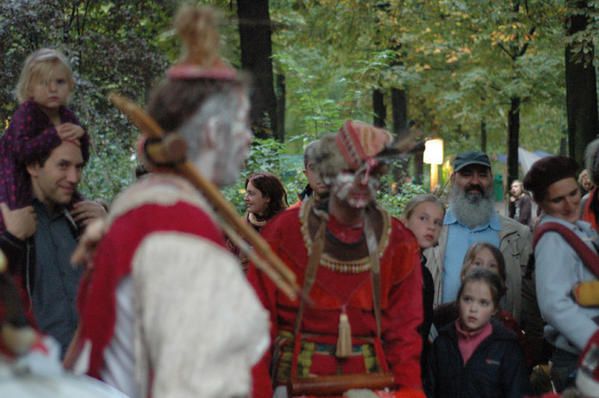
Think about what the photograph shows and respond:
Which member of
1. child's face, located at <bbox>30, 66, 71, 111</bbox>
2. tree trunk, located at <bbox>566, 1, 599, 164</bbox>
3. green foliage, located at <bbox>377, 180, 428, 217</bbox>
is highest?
tree trunk, located at <bbox>566, 1, 599, 164</bbox>

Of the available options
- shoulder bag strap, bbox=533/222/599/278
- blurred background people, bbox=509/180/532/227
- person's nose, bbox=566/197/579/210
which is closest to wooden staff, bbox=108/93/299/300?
shoulder bag strap, bbox=533/222/599/278

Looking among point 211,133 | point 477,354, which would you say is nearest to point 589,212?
point 477,354

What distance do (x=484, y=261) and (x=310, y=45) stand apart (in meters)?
12.8

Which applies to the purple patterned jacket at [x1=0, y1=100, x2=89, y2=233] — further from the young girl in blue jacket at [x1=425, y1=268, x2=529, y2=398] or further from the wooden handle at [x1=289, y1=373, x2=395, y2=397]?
the young girl in blue jacket at [x1=425, y1=268, x2=529, y2=398]

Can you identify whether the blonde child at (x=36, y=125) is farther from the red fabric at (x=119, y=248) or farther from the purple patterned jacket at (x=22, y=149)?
the red fabric at (x=119, y=248)

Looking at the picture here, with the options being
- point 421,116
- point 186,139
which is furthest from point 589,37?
point 421,116

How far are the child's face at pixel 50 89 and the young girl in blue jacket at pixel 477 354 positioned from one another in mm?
2685

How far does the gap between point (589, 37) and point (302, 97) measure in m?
3.85

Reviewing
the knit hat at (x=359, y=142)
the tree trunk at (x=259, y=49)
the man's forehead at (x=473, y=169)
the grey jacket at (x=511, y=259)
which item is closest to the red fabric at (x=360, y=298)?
the knit hat at (x=359, y=142)

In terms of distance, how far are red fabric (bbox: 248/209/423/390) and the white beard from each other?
2.02m

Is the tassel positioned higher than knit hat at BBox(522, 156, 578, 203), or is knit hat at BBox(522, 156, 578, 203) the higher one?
knit hat at BBox(522, 156, 578, 203)

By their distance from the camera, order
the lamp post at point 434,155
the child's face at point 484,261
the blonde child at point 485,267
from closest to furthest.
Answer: the blonde child at point 485,267, the child's face at point 484,261, the lamp post at point 434,155

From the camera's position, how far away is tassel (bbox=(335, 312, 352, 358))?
4355 millimetres

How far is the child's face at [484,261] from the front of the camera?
19.7ft
